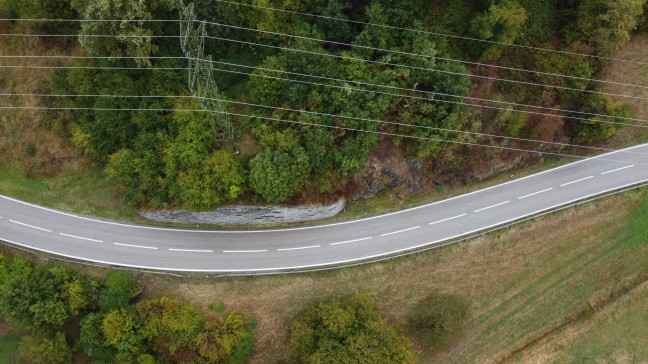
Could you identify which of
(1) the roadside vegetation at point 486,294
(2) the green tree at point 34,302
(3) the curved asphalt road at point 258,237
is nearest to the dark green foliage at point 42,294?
(2) the green tree at point 34,302

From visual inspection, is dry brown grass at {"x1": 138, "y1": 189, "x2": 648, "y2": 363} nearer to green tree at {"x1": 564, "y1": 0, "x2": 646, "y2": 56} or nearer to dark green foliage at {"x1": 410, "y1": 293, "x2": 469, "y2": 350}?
dark green foliage at {"x1": 410, "y1": 293, "x2": 469, "y2": 350}

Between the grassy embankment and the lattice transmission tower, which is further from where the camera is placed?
the grassy embankment

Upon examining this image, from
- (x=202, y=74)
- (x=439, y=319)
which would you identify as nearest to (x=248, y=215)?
(x=202, y=74)

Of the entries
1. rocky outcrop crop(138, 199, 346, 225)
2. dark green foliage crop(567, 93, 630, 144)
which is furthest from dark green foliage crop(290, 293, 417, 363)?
dark green foliage crop(567, 93, 630, 144)

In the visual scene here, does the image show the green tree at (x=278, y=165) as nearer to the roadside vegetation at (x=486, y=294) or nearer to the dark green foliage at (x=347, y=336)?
the roadside vegetation at (x=486, y=294)

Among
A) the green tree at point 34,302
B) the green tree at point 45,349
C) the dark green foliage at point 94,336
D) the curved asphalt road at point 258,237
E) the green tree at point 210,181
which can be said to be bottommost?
the green tree at point 45,349

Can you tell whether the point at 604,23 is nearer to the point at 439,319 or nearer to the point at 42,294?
the point at 439,319
